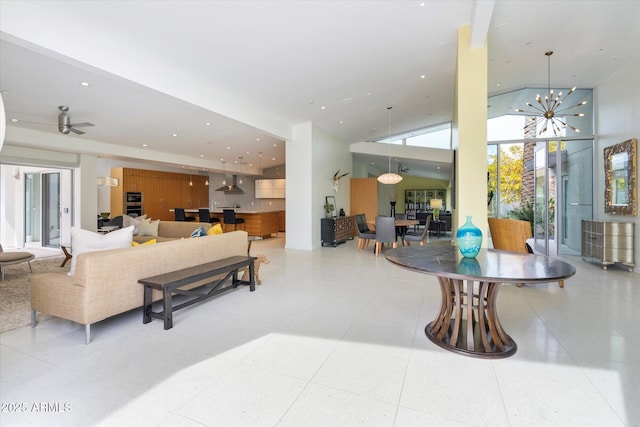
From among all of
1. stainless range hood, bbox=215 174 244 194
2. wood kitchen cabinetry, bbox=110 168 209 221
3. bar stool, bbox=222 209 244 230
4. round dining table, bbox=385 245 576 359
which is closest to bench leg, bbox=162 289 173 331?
round dining table, bbox=385 245 576 359

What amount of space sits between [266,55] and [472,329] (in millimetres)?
3967

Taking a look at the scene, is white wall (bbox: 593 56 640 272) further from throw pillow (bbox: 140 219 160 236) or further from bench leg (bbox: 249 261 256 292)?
throw pillow (bbox: 140 219 160 236)

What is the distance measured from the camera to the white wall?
5.00 meters

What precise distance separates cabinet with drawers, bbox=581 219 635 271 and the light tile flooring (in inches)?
88.7

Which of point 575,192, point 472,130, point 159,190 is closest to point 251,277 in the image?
point 472,130

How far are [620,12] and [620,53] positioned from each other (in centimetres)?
148

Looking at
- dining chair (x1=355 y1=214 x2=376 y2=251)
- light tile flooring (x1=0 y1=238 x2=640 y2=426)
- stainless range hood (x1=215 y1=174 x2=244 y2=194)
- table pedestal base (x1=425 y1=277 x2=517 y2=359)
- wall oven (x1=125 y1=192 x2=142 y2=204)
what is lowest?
light tile flooring (x1=0 y1=238 x2=640 y2=426)

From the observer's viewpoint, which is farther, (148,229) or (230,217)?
(230,217)

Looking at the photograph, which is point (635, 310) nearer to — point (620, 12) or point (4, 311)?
point (620, 12)

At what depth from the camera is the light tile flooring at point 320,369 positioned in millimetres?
1678

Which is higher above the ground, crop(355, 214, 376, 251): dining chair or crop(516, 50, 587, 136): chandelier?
crop(516, 50, 587, 136): chandelier

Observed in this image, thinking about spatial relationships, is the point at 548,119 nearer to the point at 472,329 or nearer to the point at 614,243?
the point at 614,243

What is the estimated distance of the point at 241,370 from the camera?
6.90 ft

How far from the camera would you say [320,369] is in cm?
212
